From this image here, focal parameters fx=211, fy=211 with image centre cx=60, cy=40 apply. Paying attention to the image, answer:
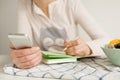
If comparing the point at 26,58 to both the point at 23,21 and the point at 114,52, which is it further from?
the point at 23,21

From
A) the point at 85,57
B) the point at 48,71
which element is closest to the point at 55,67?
the point at 48,71

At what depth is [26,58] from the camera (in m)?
0.69

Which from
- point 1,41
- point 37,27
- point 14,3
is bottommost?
point 1,41

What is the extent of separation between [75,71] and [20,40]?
192 millimetres

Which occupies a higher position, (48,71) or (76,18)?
(76,18)

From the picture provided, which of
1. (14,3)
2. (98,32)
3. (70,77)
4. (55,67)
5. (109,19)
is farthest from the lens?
(14,3)

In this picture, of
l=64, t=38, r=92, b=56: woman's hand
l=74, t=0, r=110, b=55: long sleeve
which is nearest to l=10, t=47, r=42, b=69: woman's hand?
l=64, t=38, r=92, b=56: woman's hand

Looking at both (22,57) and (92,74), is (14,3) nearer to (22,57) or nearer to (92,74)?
(22,57)

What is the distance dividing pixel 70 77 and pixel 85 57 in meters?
0.24

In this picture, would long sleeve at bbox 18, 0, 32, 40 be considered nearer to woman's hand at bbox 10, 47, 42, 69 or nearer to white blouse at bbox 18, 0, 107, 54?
white blouse at bbox 18, 0, 107, 54

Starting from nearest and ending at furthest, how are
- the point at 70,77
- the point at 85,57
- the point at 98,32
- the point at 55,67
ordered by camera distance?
the point at 70,77
the point at 55,67
the point at 85,57
the point at 98,32

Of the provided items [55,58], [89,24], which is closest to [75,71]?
[55,58]

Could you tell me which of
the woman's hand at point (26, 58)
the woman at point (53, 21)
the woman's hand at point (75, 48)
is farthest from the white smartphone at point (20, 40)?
the woman at point (53, 21)

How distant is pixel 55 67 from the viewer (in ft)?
2.25
